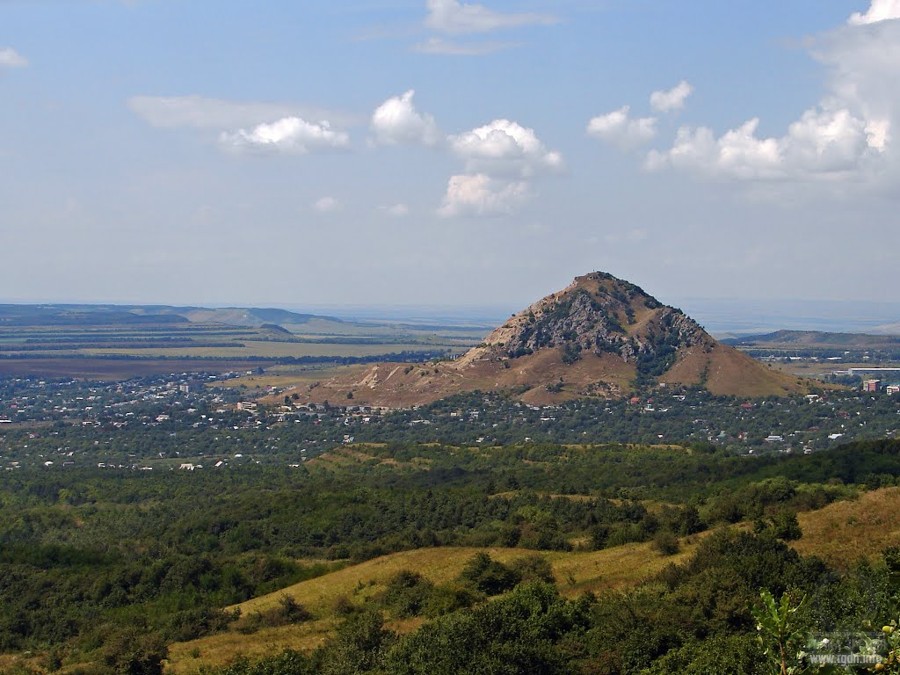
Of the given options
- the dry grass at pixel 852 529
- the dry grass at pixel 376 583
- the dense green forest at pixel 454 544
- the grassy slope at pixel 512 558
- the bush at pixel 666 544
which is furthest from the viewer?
the bush at pixel 666 544

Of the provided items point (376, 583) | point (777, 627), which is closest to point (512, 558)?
point (376, 583)

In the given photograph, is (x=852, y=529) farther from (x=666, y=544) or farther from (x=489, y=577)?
(x=489, y=577)

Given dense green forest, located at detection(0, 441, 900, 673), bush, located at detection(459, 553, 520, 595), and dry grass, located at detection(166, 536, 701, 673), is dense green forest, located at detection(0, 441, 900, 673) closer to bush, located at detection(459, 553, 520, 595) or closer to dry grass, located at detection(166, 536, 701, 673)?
bush, located at detection(459, 553, 520, 595)

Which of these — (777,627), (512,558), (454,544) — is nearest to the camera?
(777,627)

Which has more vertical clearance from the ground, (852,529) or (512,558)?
(852,529)

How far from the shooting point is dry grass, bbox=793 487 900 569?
49406 mm

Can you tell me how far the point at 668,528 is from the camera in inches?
2554

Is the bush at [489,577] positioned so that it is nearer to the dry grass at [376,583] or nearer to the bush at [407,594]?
the bush at [407,594]

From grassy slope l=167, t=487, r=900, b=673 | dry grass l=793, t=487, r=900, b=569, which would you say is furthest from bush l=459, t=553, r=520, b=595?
dry grass l=793, t=487, r=900, b=569

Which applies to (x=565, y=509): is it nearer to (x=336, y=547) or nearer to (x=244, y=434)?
(x=336, y=547)

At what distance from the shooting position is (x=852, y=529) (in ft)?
178

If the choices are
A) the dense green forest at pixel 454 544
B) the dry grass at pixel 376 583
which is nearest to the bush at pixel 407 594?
the dense green forest at pixel 454 544

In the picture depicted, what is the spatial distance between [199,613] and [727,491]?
4770cm

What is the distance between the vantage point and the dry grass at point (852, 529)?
49406 millimetres
